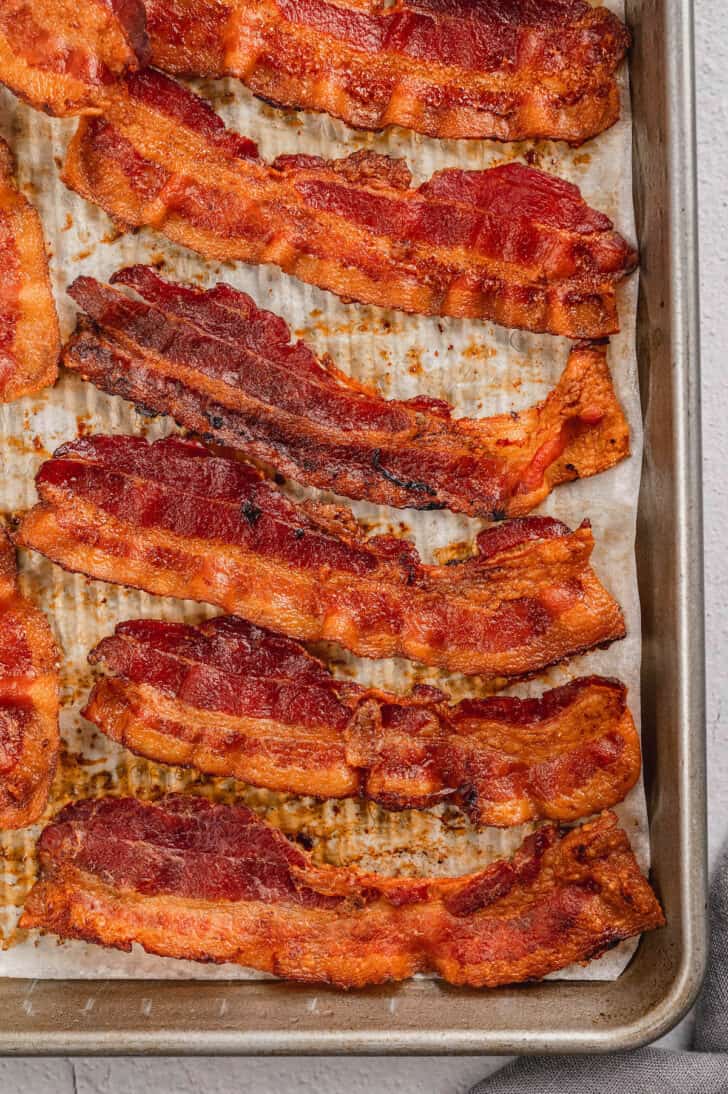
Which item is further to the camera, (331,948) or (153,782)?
(153,782)

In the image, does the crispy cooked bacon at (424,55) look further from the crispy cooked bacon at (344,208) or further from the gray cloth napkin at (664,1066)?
the gray cloth napkin at (664,1066)

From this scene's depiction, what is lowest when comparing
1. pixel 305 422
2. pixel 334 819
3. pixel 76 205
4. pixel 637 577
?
pixel 334 819

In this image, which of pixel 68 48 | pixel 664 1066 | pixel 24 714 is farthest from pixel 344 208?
pixel 664 1066

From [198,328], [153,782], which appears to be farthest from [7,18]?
[153,782]

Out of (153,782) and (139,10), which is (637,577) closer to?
(153,782)

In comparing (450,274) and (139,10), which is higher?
(139,10)

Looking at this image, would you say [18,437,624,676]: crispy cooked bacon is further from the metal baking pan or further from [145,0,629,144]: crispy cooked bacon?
[145,0,629,144]: crispy cooked bacon

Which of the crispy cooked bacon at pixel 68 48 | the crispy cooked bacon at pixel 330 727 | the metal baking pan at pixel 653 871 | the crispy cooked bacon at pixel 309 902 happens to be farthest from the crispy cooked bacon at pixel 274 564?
the crispy cooked bacon at pixel 68 48
